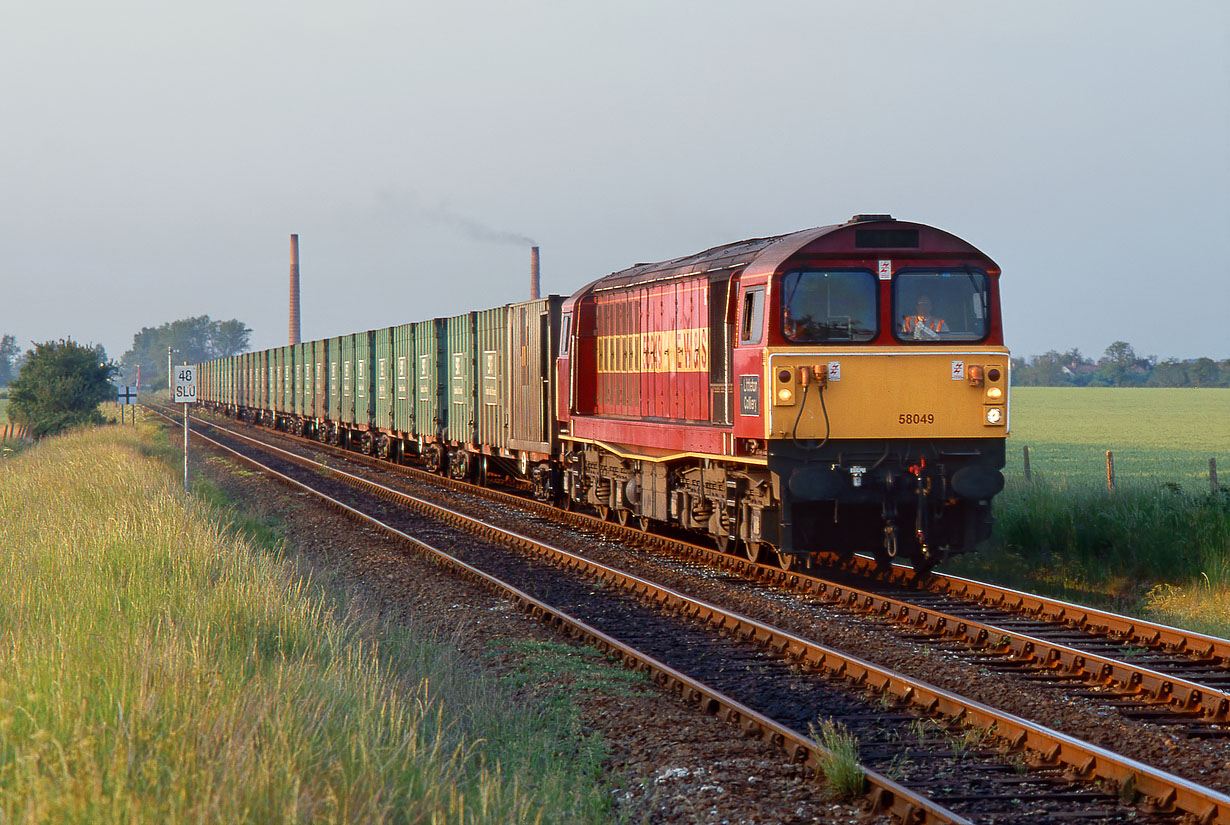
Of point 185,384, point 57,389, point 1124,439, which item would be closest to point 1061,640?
point 185,384

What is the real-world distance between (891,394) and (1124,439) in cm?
3881

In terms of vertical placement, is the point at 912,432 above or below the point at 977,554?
above

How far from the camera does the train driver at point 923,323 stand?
12539mm

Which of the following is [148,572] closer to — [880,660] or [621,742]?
[621,742]

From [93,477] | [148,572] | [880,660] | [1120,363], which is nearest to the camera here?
[880,660]

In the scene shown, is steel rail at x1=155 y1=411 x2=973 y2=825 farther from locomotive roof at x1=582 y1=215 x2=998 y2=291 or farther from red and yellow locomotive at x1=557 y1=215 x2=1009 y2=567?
locomotive roof at x1=582 y1=215 x2=998 y2=291

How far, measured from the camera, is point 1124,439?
47375mm

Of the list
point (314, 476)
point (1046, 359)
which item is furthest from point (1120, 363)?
point (314, 476)

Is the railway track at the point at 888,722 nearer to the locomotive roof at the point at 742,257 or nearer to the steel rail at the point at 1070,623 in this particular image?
the steel rail at the point at 1070,623

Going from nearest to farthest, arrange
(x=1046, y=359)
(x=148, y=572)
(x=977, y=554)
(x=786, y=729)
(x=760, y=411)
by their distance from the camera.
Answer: (x=786, y=729), (x=148, y=572), (x=760, y=411), (x=977, y=554), (x=1046, y=359)

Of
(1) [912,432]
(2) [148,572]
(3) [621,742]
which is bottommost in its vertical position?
(3) [621,742]

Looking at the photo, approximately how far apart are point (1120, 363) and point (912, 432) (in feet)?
424

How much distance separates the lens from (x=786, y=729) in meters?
7.20

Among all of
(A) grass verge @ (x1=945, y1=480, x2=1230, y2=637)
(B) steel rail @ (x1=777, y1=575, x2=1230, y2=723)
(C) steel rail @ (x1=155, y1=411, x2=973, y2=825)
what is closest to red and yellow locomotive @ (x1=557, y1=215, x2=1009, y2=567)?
(B) steel rail @ (x1=777, y1=575, x2=1230, y2=723)
